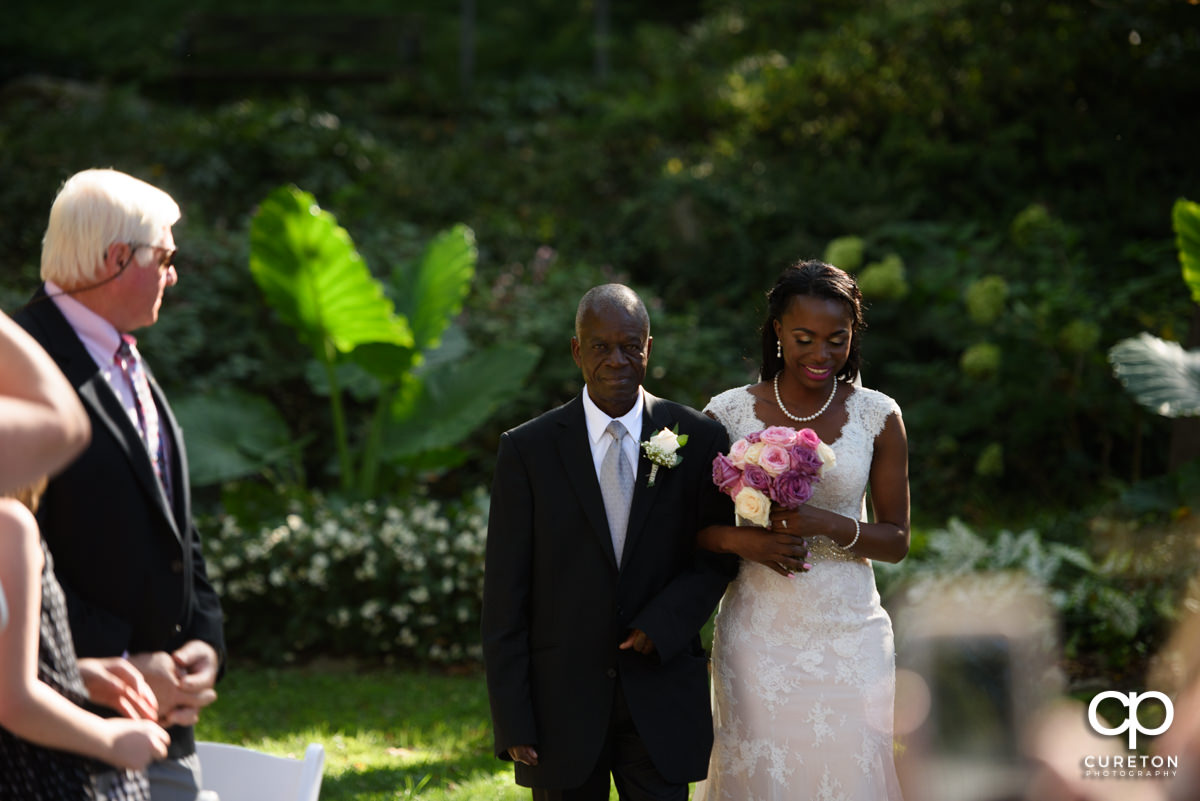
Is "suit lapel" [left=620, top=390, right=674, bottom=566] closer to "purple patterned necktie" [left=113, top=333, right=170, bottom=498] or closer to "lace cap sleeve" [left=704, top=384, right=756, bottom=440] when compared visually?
"lace cap sleeve" [left=704, top=384, right=756, bottom=440]

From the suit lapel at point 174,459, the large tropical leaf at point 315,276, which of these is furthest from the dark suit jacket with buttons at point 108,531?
the large tropical leaf at point 315,276

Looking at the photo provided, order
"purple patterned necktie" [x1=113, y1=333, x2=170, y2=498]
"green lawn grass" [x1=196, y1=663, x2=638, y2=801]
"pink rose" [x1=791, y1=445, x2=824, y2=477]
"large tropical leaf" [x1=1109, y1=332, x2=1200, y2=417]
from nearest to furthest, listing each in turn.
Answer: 1. "purple patterned necktie" [x1=113, y1=333, x2=170, y2=498]
2. "pink rose" [x1=791, y1=445, x2=824, y2=477]
3. "green lawn grass" [x1=196, y1=663, x2=638, y2=801]
4. "large tropical leaf" [x1=1109, y1=332, x2=1200, y2=417]

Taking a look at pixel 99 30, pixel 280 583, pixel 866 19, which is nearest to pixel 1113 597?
pixel 280 583

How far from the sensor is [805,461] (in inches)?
120

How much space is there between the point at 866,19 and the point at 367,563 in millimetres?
8383

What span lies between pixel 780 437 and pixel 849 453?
1.37 ft

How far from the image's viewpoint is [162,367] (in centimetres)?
841

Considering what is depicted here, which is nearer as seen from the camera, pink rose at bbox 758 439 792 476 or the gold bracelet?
pink rose at bbox 758 439 792 476

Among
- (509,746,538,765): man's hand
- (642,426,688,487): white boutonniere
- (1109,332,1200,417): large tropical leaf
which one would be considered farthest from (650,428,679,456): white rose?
(1109,332,1200,417): large tropical leaf

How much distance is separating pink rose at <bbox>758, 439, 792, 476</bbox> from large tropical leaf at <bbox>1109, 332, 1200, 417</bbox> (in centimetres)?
303

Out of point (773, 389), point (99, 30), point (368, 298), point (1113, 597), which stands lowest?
point (1113, 597)

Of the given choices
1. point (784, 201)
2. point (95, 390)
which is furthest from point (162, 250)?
point (784, 201)

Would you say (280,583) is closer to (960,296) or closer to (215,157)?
(960,296)

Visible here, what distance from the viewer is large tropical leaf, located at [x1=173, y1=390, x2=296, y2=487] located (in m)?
7.12
